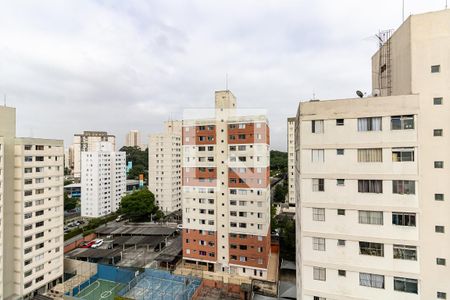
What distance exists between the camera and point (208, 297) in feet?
63.9

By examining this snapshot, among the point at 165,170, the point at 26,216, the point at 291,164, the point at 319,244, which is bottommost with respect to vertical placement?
the point at 26,216

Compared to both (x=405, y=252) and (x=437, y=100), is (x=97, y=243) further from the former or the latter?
(x=437, y=100)

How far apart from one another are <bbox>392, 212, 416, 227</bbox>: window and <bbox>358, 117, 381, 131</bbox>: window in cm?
321

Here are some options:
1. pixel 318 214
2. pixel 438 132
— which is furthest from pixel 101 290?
pixel 438 132

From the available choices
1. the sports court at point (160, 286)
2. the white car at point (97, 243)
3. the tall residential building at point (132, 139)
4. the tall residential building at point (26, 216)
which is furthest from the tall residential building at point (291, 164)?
the tall residential building at point (132, 139)

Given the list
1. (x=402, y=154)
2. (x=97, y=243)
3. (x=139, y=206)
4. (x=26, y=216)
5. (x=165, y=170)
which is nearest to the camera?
(x=402, y=154)

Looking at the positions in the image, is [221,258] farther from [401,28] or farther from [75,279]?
[401,28]

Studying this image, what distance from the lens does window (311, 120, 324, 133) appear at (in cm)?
954

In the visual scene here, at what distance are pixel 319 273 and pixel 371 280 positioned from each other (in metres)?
1.80

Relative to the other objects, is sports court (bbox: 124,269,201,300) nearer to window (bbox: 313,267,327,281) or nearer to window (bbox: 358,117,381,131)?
window (bbox: 313,267,327,281)

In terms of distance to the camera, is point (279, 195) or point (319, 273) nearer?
point (319, 273)

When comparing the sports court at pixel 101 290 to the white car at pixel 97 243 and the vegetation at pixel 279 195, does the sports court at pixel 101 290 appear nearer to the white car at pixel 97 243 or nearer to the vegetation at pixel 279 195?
the white car at pixel 97 243

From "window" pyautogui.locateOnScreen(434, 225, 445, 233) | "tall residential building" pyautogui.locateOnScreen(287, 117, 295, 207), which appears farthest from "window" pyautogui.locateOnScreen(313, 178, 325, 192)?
"tall residential building" pyautogui.locateOnScreen(287, 117, 295, 207)

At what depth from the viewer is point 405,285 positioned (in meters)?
8.30
